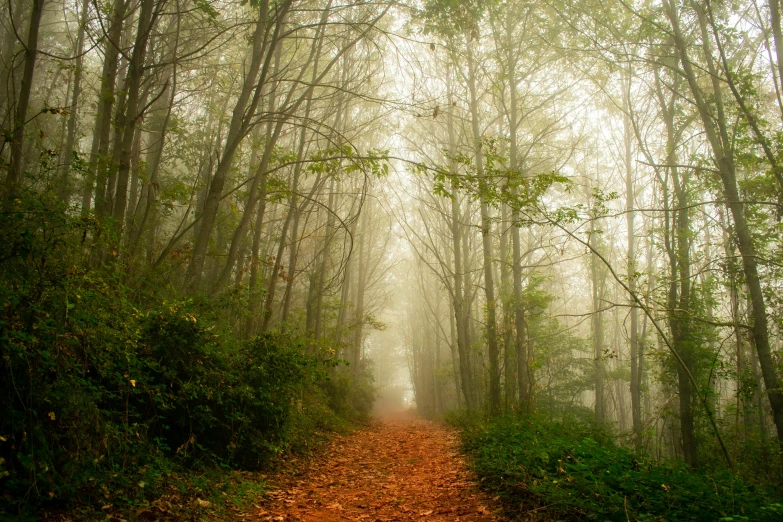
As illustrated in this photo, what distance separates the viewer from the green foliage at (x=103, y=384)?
2.92m

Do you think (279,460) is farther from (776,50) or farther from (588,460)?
(776,50)

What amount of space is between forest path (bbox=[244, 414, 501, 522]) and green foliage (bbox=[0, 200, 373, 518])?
0.86 meters

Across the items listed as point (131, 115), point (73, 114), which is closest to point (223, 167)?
point (131, 115)

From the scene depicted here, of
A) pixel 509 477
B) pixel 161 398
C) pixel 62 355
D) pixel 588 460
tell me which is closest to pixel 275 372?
pixel 161 398

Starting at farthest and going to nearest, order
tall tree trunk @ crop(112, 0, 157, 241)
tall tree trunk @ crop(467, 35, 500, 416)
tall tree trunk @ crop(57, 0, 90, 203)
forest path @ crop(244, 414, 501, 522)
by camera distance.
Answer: tall tree trunk @ crop(467, 35, 500, 416) → tall tree trunk @ crop(57, 0, 90, 203) → tall tree trunk @ crop(112, 0, 157, 241) → forest path @ crop(244, 414, 501, 522)

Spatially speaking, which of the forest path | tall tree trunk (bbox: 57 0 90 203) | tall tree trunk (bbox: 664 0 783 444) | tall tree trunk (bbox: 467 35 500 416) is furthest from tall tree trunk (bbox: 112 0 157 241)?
tall tree trunk (bbox: 664 0 783 444)

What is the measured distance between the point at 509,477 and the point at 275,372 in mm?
3172

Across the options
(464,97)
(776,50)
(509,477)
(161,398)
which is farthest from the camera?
(464,97)

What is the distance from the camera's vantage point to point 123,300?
412 centimetres

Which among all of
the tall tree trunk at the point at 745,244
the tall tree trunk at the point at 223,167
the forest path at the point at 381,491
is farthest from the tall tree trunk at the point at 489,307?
the tall tree trunk at the point at 223,167

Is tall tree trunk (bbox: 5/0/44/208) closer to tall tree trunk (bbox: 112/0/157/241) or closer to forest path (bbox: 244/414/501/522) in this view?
tall tree trunk (bbox: 112/0/157/241)

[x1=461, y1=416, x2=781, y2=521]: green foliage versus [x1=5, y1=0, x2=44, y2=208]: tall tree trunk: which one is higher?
[x1=5, y1=0, x2=44, y2=208]: tall tree trunk

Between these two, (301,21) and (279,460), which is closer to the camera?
(279,460)

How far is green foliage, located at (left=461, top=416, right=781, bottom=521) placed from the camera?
3.17 m
